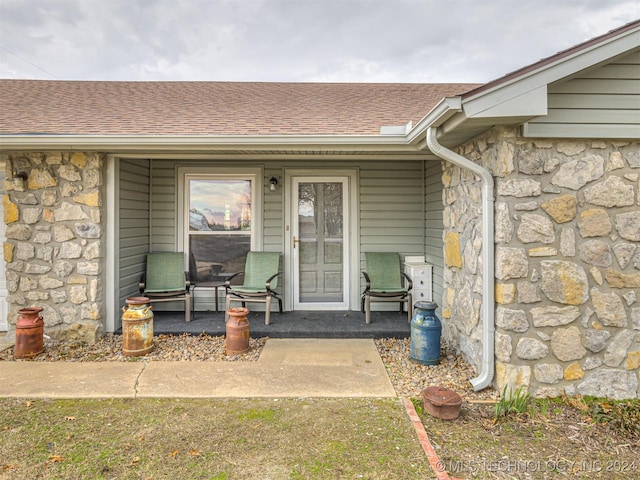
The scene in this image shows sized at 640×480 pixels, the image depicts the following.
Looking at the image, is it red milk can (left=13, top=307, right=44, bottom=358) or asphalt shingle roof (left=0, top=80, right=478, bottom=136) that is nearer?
red milk can (left=13, top=307, right=44, bottom=358)

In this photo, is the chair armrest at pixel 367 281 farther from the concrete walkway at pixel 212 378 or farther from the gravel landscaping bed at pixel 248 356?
the concrete walkway at pixel 212 378

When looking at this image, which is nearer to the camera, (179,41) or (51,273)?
(51,273)

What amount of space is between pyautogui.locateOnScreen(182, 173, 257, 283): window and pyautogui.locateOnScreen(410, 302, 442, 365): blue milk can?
251 cm

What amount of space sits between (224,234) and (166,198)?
899 millimetres

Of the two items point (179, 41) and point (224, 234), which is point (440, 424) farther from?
point (179, 41)

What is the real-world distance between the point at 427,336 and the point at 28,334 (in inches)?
148

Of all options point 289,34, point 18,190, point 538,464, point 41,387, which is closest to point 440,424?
point 538,464

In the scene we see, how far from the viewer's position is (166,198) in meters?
5.06

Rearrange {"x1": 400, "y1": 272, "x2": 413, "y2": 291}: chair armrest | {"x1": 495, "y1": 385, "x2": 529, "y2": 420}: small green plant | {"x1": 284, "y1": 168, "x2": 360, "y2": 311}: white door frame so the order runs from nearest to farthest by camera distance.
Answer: {"x1": 495, "y1": 385, "x2": 529, "y2": 420}: small green plant → {"x1": 400, "y1": 272, "x2": 413, "y2": 291}: chair armrest → {"x1": 284, "y1": 168, "x2": 360, "y2": 311}: white door frame

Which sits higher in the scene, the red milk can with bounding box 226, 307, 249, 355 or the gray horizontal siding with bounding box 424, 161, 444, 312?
the gray horizontal siding with bounding box 424, 161, 444, 312

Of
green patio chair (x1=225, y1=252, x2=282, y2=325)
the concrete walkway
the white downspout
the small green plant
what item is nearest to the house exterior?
the white downspout

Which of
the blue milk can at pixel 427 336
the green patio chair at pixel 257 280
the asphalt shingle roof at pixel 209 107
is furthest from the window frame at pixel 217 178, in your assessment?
the blue milk can at pixel 427 336

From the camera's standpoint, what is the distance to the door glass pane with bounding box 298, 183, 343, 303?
5098 millimetres

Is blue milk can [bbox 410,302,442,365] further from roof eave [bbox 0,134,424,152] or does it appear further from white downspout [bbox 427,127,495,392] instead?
roof eave [bbox 0,134,424,152]
